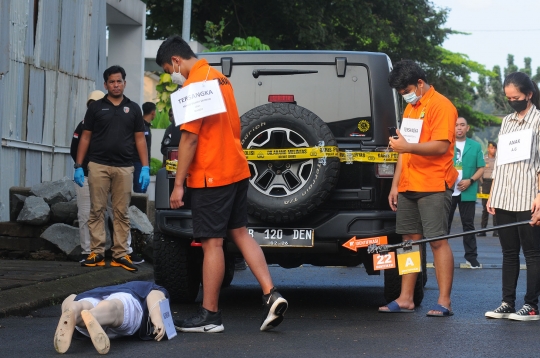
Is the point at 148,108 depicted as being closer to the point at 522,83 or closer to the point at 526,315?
the point at 522,83

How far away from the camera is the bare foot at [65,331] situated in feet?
18.4

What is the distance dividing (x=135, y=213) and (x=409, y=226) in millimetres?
5593

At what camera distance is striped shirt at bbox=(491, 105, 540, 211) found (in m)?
7.64

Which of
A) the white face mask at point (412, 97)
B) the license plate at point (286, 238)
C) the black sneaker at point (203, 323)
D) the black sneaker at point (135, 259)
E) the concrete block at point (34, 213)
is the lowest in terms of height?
the black sneaker at point (135, 259)

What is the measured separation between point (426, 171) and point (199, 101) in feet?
6.43

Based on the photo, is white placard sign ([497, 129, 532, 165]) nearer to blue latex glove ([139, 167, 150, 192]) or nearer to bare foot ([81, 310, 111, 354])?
bare foot ([81, 310, 111, 354])

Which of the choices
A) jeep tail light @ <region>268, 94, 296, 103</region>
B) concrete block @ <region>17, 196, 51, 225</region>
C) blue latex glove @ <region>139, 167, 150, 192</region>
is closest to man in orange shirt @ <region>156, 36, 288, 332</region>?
jeep tail light @ <region>268, 94, 296, 103</region>

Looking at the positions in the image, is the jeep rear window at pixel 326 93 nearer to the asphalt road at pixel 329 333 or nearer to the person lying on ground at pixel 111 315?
the asphalt road at pixel 329 333

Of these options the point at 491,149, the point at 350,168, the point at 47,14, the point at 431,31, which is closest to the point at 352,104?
the point at 350,168

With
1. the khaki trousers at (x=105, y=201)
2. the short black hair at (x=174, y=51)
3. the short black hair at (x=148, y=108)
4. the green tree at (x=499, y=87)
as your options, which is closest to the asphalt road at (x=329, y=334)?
the khaki trousers at (x=105, y=201)

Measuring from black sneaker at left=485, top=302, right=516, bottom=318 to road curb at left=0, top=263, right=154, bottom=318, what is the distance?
3253mm

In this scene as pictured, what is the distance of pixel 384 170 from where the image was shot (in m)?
8.08

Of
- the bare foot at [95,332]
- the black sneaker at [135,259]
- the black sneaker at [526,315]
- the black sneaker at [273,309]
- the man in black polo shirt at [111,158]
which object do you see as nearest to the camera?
the bare foot at [95,332]

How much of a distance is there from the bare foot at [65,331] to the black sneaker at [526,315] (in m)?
Result: 3.36
